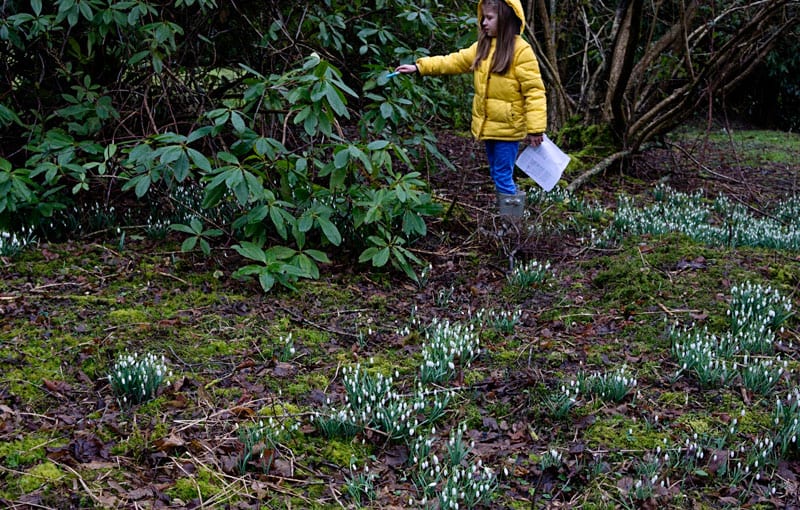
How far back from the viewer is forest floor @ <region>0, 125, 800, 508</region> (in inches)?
102

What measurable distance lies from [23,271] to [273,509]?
264 cm

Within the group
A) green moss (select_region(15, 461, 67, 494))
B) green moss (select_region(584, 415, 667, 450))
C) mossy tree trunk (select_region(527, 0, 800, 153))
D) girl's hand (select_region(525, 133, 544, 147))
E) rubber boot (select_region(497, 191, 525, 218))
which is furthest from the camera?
mossy tree trunk (select_region(527, 0, 800, 153))

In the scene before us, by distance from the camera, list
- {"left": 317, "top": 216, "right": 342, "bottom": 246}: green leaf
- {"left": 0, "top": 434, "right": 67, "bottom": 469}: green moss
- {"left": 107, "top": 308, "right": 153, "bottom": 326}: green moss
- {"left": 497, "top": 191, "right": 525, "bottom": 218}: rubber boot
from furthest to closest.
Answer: {"left": 497, "top": 191, "right": 525, "bottom": 218}: rubber boot → {"left": 317, "top": 216, "right": 342, "bottom": 246}: green leaf → {"left": 107, "top": 308, "right": 153, "bottom": 326}: green moss → {"left": 0, "top": 434, "right": 67, "bottom": 469}: green moss

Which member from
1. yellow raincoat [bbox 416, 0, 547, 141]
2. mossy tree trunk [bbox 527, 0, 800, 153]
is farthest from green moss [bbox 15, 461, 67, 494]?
mossy tree trunk [bbox 527, 0, 800, 153]

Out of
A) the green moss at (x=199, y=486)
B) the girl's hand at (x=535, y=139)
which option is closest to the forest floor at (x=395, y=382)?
the green moss at (x=199, y=486)

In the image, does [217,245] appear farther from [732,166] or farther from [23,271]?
[732,166]

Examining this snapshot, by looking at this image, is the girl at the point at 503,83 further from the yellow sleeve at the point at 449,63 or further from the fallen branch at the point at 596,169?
the fallen branch at the point at 596,169

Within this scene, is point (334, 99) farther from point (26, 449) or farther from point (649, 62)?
point (649, 62)

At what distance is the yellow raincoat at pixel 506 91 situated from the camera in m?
5.21

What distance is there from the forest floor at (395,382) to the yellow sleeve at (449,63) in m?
1.24

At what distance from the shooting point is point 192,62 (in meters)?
5.61

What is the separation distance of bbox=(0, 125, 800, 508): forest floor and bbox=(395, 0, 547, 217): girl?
646 millimetres

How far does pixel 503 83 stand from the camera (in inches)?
208

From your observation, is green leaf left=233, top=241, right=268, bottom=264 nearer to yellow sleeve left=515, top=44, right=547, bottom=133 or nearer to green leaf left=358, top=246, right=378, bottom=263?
green leaf left=358, top=246, right=378, bottom=263
